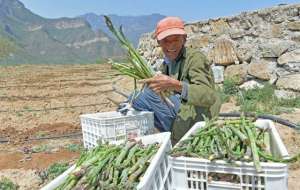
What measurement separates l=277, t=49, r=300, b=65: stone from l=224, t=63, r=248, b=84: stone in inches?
35.5

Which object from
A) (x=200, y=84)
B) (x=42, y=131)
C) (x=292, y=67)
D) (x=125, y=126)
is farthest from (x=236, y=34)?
(x=200, y=84)

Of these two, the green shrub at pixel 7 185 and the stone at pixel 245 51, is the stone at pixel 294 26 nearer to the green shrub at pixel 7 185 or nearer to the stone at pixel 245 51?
the stone at pixel 245 51

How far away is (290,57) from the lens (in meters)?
8.23

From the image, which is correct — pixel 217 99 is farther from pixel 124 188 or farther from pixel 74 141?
pixel 74 141

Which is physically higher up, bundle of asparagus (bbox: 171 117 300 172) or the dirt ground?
bundle of asparagus (bbox: 171 117 300 172)

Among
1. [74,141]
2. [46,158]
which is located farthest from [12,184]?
[74,141]

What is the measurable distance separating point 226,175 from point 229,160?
106 mm

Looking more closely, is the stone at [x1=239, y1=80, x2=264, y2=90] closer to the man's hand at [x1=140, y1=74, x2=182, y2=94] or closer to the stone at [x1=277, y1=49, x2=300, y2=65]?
the stone at [x1=277, y1=49, x2=300, y2=65]

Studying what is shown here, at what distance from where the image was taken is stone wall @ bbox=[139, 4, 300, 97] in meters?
8.26

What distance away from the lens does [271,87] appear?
8406 mm

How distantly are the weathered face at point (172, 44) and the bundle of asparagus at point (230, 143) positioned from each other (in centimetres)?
90

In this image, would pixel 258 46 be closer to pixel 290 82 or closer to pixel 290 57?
pixel 290 57

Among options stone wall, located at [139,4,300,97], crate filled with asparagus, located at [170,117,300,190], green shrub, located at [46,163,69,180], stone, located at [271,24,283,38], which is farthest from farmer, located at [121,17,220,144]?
stone, located at [271,24,283,38]

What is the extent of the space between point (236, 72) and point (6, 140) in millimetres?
4644
